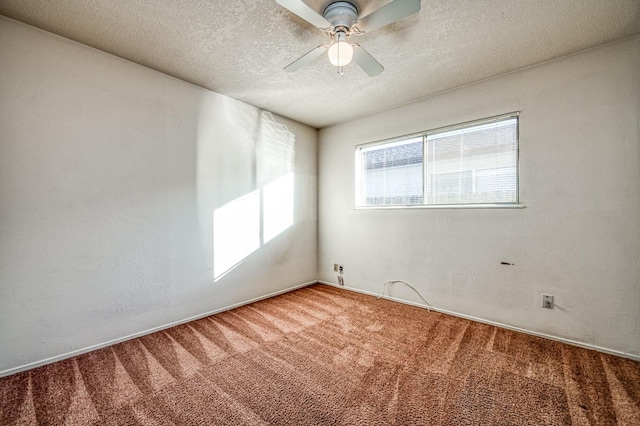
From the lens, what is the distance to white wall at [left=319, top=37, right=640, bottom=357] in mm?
2066

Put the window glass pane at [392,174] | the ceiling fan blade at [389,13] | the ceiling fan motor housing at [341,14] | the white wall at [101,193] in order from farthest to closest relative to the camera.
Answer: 1. the window glass pane at [392,174]
2. the white wall at [101,193]
3. the ceiling fan motor housing at [341,14]
4. the ceiling fan blade at [389,13]

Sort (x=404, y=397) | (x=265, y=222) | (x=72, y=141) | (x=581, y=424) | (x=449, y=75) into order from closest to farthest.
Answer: (x=581, y=424) → (x=404, y=397) → (x=72, y=141) → (x=449, y=75) → (x=265, y=222)

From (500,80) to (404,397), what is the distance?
9.53 ft

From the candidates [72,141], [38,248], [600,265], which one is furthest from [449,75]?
[38,248]

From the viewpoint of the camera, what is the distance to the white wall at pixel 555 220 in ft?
6.78

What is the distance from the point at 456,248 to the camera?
9.43 feet

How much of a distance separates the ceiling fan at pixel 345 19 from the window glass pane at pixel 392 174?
5.15 feet

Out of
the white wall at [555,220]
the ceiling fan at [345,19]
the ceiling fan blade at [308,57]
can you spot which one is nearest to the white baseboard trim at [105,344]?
the white wall at [555,220]

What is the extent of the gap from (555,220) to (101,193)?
12.7ft

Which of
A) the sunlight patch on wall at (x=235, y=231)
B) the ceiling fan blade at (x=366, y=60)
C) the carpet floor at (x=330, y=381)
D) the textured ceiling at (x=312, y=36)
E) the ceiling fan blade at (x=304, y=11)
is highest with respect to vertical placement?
the textured ceiling at (x=312, y=36)

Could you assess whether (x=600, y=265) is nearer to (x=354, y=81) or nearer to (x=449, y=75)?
(x=449, y=75)

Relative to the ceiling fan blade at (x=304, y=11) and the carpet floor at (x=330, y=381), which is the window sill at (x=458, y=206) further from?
the ceiling fan blade at (x=304, y=11)

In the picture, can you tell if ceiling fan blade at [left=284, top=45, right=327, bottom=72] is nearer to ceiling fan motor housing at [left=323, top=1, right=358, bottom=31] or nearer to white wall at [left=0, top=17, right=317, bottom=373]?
ceiling fan motor housing at [left=323, top=1, right=358, bottom=31]

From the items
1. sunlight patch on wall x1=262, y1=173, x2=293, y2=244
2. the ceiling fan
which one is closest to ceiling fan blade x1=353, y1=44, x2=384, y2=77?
the ceiling fan
